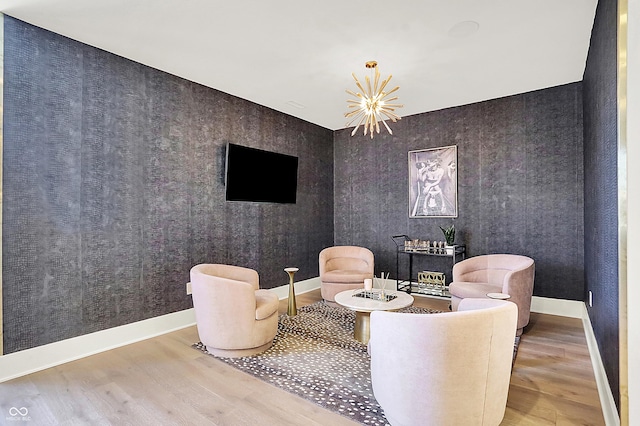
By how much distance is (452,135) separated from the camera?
5043 millimetres

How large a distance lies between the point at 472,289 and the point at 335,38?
9.47 feet

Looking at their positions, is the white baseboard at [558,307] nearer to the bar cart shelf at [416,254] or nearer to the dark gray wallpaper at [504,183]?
the dark gray wallpaper at [504,183]

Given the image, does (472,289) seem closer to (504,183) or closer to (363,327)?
(363,327)

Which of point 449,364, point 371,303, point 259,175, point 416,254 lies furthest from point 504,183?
point 449,364

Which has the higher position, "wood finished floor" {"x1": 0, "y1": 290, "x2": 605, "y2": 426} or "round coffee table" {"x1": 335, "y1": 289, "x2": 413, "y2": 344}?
"round coffee table" {"x1": 335, "y1": 289, "x2": 413, "y2": 344}

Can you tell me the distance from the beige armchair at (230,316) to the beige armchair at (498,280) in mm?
2128

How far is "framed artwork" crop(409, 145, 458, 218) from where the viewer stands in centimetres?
501

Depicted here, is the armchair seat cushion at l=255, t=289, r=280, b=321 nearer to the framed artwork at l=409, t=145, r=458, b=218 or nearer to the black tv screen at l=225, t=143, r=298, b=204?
the black tv screen at l=225, t=143, r=298, b=204

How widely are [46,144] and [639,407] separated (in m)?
4.27

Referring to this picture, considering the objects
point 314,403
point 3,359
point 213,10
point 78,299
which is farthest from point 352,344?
point 213,10

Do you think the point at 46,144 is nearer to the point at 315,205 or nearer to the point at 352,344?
the point at 352,344

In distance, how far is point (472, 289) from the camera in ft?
12.0

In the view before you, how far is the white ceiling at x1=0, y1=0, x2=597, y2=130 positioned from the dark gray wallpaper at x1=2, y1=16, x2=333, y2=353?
11.0 inches

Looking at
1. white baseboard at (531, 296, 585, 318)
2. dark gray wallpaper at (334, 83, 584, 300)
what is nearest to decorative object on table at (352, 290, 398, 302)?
dark gray wallpaper at (334, 83, 584, 300)
